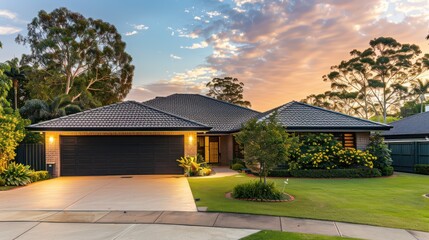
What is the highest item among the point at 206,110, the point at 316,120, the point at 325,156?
the point at 206,110

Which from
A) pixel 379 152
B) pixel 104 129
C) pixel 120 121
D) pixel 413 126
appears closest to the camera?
pixel 104 129

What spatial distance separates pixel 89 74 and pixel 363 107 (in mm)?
38217

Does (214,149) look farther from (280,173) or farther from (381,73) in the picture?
(381,73)

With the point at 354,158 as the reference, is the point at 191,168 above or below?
below

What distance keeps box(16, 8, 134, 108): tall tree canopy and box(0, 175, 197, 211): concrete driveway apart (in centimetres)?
2050

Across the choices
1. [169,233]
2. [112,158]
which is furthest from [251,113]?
[169,233]

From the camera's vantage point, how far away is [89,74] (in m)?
36.9

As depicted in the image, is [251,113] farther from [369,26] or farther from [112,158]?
[112,158]

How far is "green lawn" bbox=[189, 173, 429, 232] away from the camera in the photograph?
791cm

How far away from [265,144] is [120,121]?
10.2 meters

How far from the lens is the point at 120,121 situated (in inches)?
706

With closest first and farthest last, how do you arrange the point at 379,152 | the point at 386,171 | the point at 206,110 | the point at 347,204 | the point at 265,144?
the point at 347,204, the point at 265,144, the point at 386,171, the point at 379,152, the point at 206,110

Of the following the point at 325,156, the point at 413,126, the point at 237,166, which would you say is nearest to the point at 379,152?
the point at 325,156

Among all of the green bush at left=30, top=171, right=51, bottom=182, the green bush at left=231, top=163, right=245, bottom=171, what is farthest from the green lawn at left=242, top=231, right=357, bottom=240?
the green bush at left=231, top=163, right=245, bottom=171
